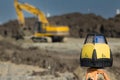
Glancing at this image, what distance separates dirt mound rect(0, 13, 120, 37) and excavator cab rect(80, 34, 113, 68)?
181 ft

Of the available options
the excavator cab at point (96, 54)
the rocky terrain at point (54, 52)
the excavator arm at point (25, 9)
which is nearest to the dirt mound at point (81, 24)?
the rocky terrain at point (54, 52)

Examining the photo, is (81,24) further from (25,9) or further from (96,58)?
(96,58)

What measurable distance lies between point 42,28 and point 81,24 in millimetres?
25127

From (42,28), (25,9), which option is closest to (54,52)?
(42,28)

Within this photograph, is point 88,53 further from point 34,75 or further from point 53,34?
point 53,34

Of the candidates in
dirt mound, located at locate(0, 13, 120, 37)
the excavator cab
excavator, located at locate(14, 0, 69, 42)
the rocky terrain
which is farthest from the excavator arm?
the excavator cab

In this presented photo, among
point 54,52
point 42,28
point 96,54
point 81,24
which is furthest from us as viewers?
point 81,24

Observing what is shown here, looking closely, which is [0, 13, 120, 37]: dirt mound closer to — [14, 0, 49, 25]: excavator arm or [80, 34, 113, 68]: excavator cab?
[14, 0, 49, 25]: excavator arm

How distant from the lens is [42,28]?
47.0m

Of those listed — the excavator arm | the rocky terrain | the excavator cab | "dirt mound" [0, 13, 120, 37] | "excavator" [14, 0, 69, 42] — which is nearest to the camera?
the excavator cab

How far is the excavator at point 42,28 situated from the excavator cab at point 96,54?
42.1 m

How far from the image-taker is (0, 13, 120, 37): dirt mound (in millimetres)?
63741

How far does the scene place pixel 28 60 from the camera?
20.2 metres

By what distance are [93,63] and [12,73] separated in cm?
1197
